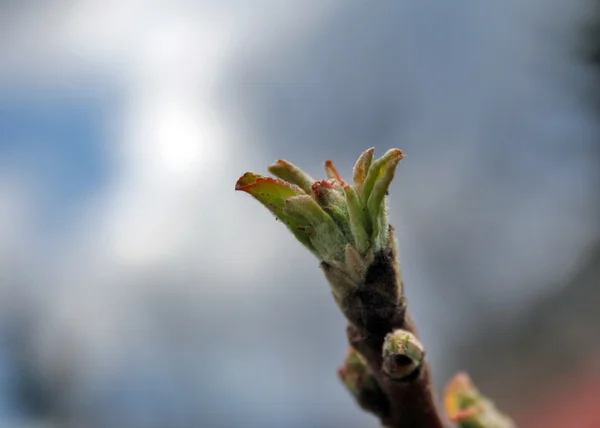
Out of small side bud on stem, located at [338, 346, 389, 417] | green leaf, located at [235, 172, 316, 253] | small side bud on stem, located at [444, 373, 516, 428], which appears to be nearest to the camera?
green leaf, located at [235, 172, 316, 253]

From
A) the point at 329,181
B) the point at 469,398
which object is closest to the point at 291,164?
the point at 329,181

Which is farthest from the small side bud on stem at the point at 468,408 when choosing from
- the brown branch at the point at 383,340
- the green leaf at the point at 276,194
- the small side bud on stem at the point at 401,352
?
the green leaf at the point at 276,194

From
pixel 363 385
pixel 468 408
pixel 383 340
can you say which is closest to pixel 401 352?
pixel 383 340

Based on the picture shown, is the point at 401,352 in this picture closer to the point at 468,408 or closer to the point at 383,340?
the point at 383,340

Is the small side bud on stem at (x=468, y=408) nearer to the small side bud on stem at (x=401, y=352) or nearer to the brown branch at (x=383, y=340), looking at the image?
the brown branch at (x=383, y=340)

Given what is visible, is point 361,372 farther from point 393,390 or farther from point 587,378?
point 587,378

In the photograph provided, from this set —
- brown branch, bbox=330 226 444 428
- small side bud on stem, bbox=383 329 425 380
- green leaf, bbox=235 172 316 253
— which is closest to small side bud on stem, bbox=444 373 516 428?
brown branch, bbox=330 226 444 428

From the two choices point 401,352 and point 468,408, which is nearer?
point 401,352

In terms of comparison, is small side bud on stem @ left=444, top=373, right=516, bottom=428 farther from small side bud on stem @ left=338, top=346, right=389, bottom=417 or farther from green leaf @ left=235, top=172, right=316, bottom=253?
green leaf @ left=235, top=172, right=316, bottom=253
